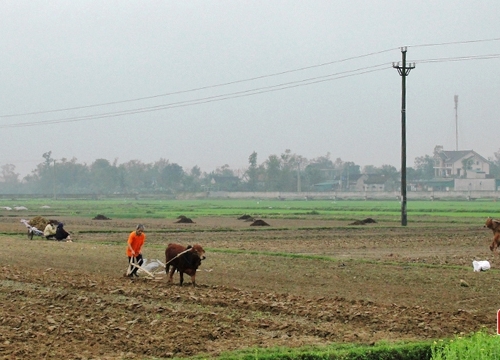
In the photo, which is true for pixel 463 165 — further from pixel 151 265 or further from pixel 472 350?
pixel 472 350

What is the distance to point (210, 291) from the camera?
1891 cm

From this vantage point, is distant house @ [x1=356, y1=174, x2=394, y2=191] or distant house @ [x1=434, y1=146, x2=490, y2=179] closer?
distant house @ [x1=434, y1=146, x2=490, y2=179]

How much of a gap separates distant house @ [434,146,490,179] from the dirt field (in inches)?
4958

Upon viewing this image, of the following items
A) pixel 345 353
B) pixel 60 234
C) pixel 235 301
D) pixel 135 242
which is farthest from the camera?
pixel 60 234

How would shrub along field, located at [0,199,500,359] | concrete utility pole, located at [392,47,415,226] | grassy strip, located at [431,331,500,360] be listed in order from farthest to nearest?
concrete utility pole, located at [392,47,415,226] → shrub along field, located at [0,199,500,359] → grassy strip, located at [431,331,500,360]

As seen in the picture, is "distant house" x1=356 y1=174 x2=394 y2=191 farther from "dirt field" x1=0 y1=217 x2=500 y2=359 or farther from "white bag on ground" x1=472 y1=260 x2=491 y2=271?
"white bag on ground" x1=472 y1=260 x2=491 y2=271

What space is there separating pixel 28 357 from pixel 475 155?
15260 cm

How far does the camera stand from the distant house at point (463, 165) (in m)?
154

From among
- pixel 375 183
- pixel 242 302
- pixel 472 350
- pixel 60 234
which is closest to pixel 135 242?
pixel 242 302

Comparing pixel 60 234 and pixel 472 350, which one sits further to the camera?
pixel 60 234

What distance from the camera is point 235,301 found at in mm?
17062

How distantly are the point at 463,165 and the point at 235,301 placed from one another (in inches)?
5724

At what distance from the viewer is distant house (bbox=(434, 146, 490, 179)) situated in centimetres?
15400

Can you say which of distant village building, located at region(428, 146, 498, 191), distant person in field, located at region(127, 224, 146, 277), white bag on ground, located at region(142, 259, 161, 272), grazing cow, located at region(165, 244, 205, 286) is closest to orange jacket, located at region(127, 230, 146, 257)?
distant person in field, located at region(127, 224, 146, 277)
